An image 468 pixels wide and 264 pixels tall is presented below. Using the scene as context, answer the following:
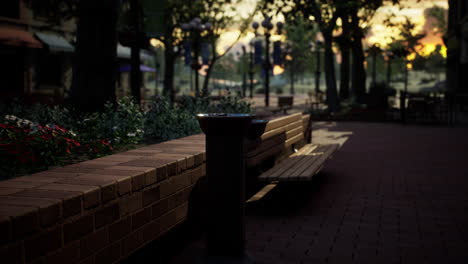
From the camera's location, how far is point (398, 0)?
21.6 m

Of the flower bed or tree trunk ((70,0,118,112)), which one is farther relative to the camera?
tree trunk ((70,0,118,112))

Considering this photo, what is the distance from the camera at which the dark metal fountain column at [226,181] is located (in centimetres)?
407

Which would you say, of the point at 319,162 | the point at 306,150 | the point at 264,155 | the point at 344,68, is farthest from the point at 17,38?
the point at 319,162

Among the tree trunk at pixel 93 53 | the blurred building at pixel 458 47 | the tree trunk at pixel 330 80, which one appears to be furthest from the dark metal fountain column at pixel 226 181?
the blurred building at pixel 458 47

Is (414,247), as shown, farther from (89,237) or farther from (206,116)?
(89,237)

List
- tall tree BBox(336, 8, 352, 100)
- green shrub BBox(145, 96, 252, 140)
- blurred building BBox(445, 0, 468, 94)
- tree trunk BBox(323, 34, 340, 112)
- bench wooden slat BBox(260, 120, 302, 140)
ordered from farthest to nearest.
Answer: blurred building BBox(445, 0, 468, 94)
tall tree BBox(336, 8, 352, 100)
tree trunk BBox(323, 34, 340, 112)
green shrub BBox(145, 96, 252, 140)
bench wooden slat BBox(260, 120, 302, 140)

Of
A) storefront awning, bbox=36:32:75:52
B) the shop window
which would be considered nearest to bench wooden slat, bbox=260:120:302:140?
storefront awning, bbox=36:32:75:52

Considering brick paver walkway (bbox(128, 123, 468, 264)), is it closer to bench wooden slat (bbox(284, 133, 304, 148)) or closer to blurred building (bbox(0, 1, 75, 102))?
bench wooden slat (bbox(284, 133, 304, 148))

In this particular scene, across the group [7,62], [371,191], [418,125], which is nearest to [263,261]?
[371,191]

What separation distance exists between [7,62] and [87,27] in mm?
20882

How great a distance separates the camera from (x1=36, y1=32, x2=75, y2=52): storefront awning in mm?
26828

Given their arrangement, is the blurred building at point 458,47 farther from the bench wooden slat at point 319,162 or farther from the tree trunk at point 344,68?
the bench wooden slat at point 319,162

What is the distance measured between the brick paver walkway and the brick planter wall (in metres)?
0.64

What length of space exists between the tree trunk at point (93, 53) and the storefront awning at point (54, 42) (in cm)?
2039
